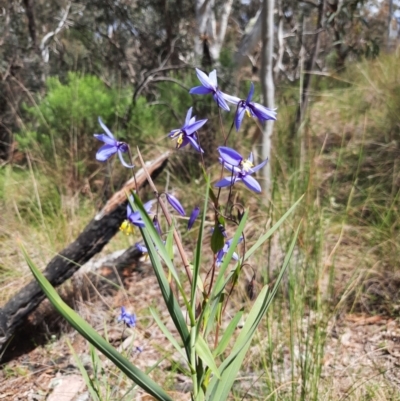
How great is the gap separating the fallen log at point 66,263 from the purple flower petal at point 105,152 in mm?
1120

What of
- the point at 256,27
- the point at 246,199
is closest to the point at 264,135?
the point at 246,199

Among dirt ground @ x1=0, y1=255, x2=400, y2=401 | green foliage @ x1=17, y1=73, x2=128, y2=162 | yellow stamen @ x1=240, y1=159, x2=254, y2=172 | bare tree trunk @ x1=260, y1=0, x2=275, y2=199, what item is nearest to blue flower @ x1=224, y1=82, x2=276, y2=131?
yellow stamen @ x1=240, y1=159, x2=254, y2=172

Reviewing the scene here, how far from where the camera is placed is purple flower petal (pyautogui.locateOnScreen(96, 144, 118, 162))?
121 centimetres

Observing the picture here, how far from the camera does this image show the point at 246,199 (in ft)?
11.5

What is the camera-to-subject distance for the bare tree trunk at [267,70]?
2.97 m

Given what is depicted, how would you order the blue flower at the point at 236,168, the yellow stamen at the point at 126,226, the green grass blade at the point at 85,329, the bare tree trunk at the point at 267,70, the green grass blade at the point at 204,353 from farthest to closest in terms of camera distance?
the bare tree trunk at the point at 267,70 → the yellow stamen at the point at 126,226 → the blue flower at the point at 236,168 → the green grass blade at the point at 204,353 → the green grass blade at the point at 85,329

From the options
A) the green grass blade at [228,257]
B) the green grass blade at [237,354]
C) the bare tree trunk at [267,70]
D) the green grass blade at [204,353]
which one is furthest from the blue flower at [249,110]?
the bare tree trunk at [267,70]

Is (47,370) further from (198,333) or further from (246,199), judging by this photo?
(246,199)

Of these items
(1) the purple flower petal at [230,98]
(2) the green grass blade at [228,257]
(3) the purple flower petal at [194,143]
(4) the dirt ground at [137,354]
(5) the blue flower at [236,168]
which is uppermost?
(1) the purple flower petal at [230,98]

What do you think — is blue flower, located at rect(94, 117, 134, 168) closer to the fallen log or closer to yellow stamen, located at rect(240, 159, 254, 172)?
yellow stamen, located at rect(240, 159, 254, 172)

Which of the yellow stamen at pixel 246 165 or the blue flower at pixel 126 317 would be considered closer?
the yellow stamen at pixel 246 165

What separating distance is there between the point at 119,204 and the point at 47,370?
35.6 inches

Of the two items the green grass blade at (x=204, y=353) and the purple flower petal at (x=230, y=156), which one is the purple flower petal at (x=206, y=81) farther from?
the green grass blade at (x=204, y=353)

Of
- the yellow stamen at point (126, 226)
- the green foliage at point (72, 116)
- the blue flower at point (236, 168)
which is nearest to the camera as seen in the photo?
the blue flower at point (236, 168)
